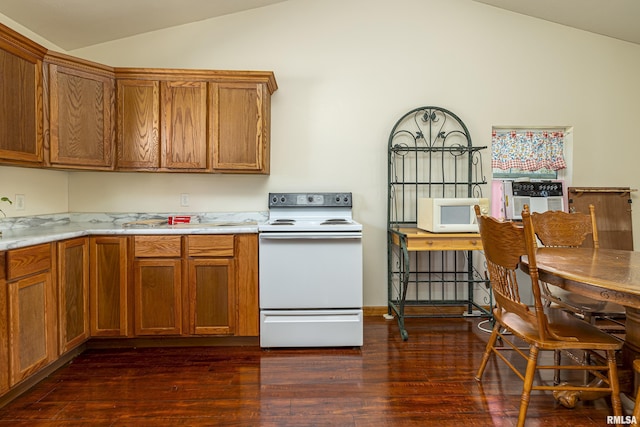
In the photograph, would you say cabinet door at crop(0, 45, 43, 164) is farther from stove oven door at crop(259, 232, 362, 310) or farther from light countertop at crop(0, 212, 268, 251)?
stove oven door at crop(259, 232, 362, 310)

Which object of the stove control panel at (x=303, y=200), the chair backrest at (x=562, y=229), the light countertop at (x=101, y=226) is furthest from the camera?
the stove control panel at (x=303, y=200)

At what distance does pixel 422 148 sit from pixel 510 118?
899 mm

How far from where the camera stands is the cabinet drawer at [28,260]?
1850mm

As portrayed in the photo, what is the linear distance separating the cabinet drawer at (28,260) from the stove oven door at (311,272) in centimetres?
126

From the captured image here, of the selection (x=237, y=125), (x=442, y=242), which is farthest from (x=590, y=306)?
(x=237, y=125)

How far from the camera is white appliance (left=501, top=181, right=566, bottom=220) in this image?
332 centimetres

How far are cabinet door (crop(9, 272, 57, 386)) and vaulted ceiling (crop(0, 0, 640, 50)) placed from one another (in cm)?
188

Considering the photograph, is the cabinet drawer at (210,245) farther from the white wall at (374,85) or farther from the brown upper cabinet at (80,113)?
the brown upper cabinet at (80,113)

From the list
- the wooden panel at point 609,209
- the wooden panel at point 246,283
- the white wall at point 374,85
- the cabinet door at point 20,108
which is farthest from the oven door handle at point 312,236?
the wooden panel at point 609,209

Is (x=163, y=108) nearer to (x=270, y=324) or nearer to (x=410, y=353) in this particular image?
(x=270, y=324)

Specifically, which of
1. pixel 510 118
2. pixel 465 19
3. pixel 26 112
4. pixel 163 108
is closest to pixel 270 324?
pixel 163 108

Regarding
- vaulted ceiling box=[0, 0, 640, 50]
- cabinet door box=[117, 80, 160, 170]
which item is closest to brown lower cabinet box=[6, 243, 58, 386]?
cabinet door box=[117, 80, 160, 170]

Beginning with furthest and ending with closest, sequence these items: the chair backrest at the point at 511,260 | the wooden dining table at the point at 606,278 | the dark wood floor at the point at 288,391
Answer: the dark wood floor at the point at 288,391
the chair backrest at the point at 511,260
the wooden dining table at the point at 606,278

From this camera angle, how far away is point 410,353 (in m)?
2.53
